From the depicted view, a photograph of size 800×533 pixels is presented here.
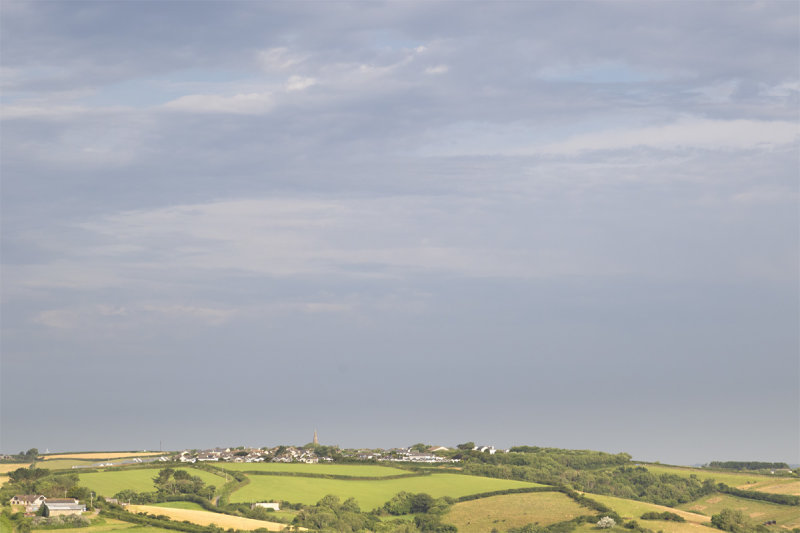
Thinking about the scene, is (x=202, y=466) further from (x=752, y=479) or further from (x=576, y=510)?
(x=752, y=479)

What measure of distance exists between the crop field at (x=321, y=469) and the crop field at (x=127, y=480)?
11296 millimetres

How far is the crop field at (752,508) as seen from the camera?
145250 mm

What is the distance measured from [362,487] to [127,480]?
40255 mm

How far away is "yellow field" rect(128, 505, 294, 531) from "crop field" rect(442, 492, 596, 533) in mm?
30759

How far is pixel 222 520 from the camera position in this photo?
114 metres

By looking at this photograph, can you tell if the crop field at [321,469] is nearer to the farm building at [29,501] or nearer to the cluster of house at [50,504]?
the farm building at [29,501]

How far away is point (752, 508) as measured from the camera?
158 metres

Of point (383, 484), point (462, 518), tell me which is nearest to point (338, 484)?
point (383, 484)

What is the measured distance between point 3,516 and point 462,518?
65.7 meters

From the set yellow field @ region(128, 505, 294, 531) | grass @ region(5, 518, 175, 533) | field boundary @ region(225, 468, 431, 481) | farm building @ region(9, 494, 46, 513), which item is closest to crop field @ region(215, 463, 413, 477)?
field boundary @ region(225, 468, 431, 481)

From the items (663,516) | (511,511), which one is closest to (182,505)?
(511,511)

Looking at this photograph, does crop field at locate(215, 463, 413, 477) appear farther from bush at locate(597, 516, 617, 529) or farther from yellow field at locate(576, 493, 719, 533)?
bush at locate(597, 516, 617, 529)

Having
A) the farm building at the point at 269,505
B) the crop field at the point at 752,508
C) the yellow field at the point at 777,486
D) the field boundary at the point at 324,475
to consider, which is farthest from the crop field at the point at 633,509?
the farm building at the point at 269,505

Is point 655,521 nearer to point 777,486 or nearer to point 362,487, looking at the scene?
point 362,487
